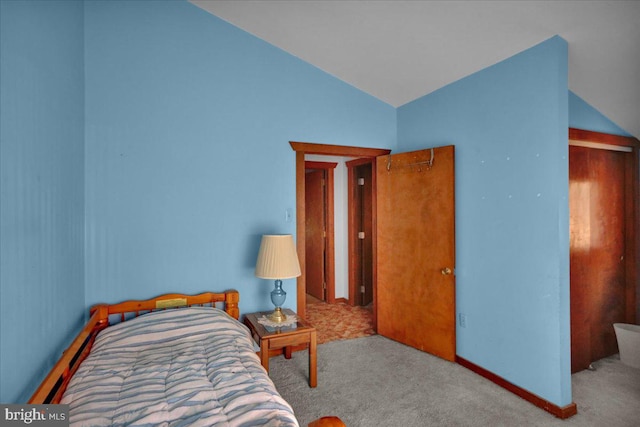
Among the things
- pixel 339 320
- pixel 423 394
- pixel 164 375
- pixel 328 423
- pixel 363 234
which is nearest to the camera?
pixel 328 423

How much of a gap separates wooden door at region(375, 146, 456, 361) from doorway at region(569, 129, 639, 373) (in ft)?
3.26

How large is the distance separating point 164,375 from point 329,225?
3.43m

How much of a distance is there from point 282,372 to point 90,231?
6.28 ft

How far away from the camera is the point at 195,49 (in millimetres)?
2916

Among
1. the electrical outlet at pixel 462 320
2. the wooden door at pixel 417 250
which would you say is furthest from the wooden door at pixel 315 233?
the electrical outlet at pixel 462 320

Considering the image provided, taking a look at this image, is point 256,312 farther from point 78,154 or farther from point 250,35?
point 250,35

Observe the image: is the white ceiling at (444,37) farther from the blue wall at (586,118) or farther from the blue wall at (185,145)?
the blue wall at (185,145)

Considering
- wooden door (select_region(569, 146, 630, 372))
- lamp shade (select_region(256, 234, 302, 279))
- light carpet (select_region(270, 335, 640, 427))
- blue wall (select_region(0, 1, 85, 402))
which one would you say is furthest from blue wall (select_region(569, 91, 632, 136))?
blue wall (select_region(0, 1, 85, 402))

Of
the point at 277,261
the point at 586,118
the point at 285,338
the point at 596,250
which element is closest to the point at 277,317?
the point at 285,338

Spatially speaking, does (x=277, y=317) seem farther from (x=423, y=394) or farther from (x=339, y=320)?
(x=339, y=320)

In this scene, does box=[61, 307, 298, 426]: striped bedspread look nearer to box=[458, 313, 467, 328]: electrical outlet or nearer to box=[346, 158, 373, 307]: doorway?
box=[458, 313, 467, 328]: electrical outlet

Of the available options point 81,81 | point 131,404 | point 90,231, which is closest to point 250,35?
point 81,81

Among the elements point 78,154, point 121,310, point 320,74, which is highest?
point 320,74

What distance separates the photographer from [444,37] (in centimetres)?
256
